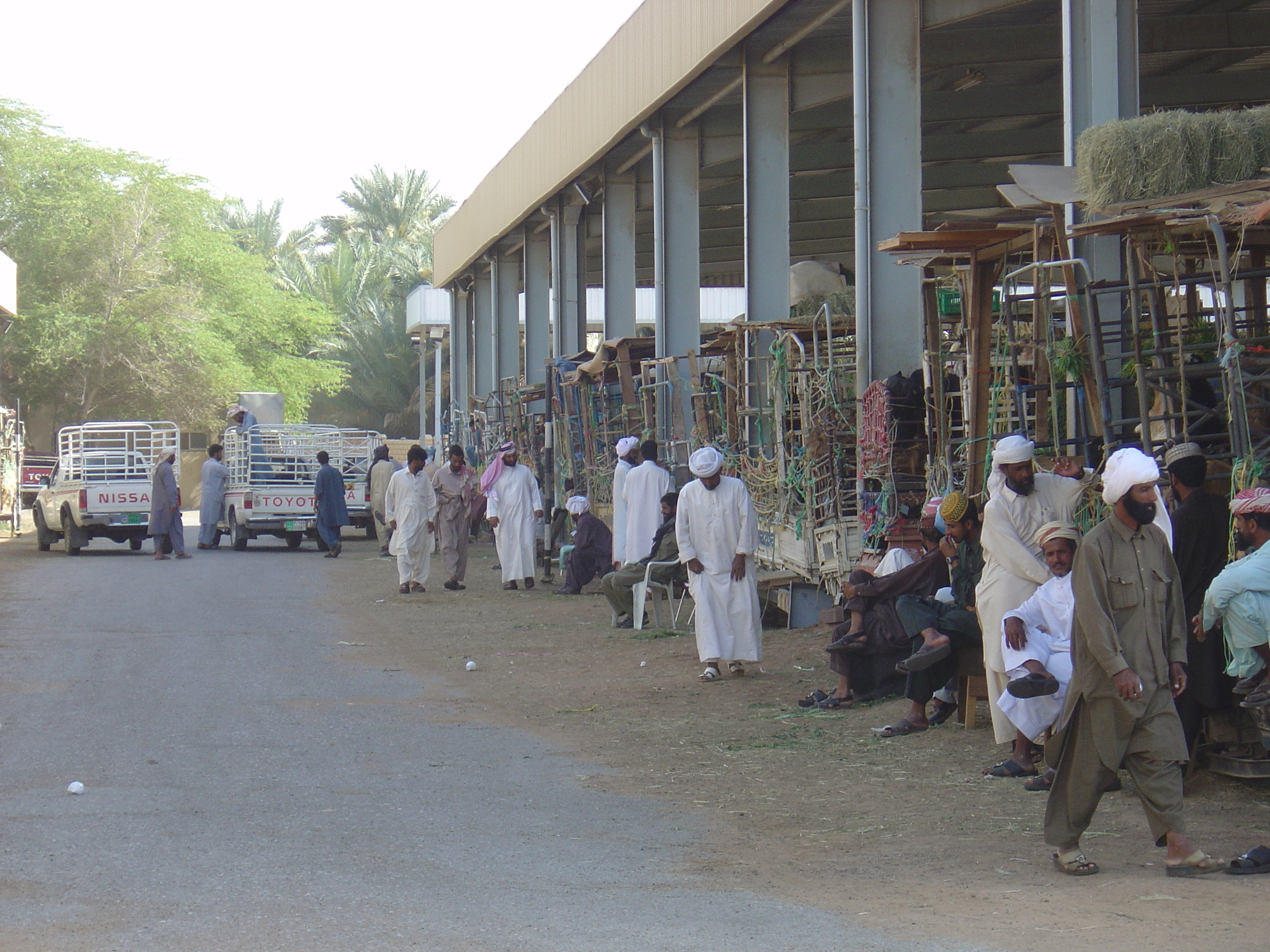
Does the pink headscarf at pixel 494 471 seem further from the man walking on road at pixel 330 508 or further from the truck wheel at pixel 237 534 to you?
the truck wheel at pixel 237 534

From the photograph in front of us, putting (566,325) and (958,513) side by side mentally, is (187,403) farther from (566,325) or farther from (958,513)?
(958,513)

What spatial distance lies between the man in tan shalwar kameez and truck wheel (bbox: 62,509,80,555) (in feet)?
68.9

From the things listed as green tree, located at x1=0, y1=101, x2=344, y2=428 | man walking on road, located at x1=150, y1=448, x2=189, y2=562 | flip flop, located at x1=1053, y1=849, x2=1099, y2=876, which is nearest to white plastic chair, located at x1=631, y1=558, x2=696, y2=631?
flip flop, located at x1=1053, y1=849, x2=1099, y2=876

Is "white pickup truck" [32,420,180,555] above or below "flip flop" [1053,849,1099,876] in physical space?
above

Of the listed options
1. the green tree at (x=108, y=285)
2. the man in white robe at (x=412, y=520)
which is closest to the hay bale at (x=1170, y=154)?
the man in white robe at (x=412, y=520)

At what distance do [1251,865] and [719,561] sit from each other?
5.65 meters

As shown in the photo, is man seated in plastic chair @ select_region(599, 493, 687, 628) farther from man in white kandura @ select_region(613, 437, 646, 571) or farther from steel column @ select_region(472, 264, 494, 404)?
steel column @ select_region(472, 264, 494, 404)

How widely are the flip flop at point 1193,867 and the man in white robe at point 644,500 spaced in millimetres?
9271

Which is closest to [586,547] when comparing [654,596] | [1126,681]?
[654,596]

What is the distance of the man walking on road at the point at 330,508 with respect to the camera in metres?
23.1

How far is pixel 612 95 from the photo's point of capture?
1958 cm

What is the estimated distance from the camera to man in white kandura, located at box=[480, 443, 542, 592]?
58.2ft

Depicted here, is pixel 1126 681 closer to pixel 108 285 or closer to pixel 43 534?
pixel 43 534

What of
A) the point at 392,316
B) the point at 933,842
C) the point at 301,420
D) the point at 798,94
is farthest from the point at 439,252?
the point at 933,842
